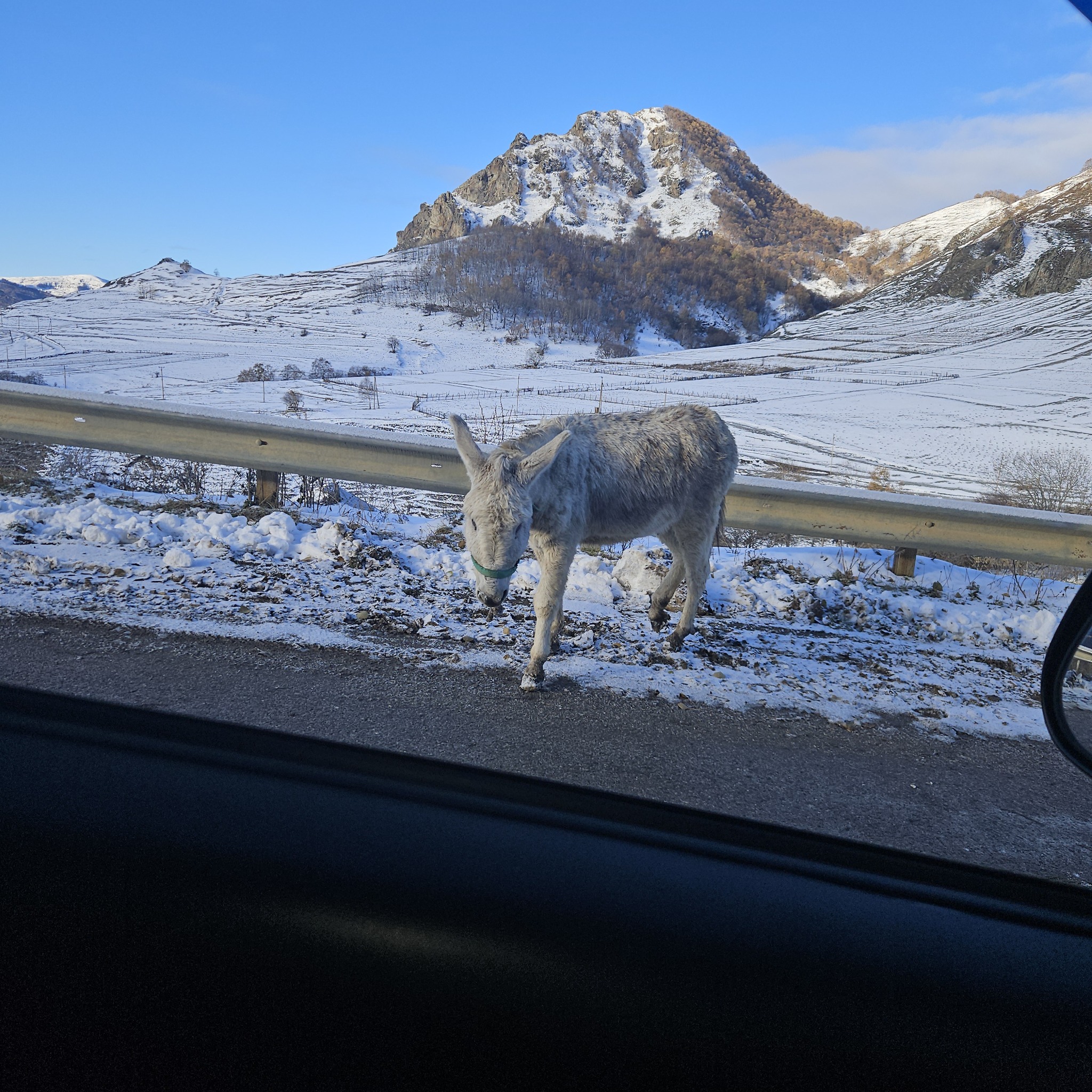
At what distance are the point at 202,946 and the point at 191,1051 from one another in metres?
0.09

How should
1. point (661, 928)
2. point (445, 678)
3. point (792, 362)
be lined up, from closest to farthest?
point (661, 928) < point (445, 678) < point (792, 362)

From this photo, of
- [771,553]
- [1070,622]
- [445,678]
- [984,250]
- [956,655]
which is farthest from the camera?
[984,250]

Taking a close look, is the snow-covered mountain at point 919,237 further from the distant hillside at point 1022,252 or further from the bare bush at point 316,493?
the bare bush at point 316,493

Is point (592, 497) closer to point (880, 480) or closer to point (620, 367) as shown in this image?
point (880, 480)

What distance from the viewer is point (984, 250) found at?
30844 mm

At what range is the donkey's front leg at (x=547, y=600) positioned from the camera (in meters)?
4.14

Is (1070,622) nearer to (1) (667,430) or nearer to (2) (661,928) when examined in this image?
(2) (661,928)

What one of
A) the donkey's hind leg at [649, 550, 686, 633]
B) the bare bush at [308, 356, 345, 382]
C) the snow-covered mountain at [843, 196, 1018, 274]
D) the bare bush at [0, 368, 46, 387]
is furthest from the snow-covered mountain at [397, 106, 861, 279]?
the donkey's hind leg at [649, 550, 686, 633]

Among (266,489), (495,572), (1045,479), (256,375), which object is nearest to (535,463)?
(495,572)

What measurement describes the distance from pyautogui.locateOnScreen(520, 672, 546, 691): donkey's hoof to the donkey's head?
0.46m

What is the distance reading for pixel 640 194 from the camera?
35.9 m

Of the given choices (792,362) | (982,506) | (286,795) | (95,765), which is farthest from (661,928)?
(792,362)

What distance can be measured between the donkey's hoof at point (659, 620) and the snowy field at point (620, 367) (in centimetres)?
407

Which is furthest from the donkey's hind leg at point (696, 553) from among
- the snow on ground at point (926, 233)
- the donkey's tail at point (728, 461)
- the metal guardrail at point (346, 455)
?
the snow on ground at point (926, 233)
